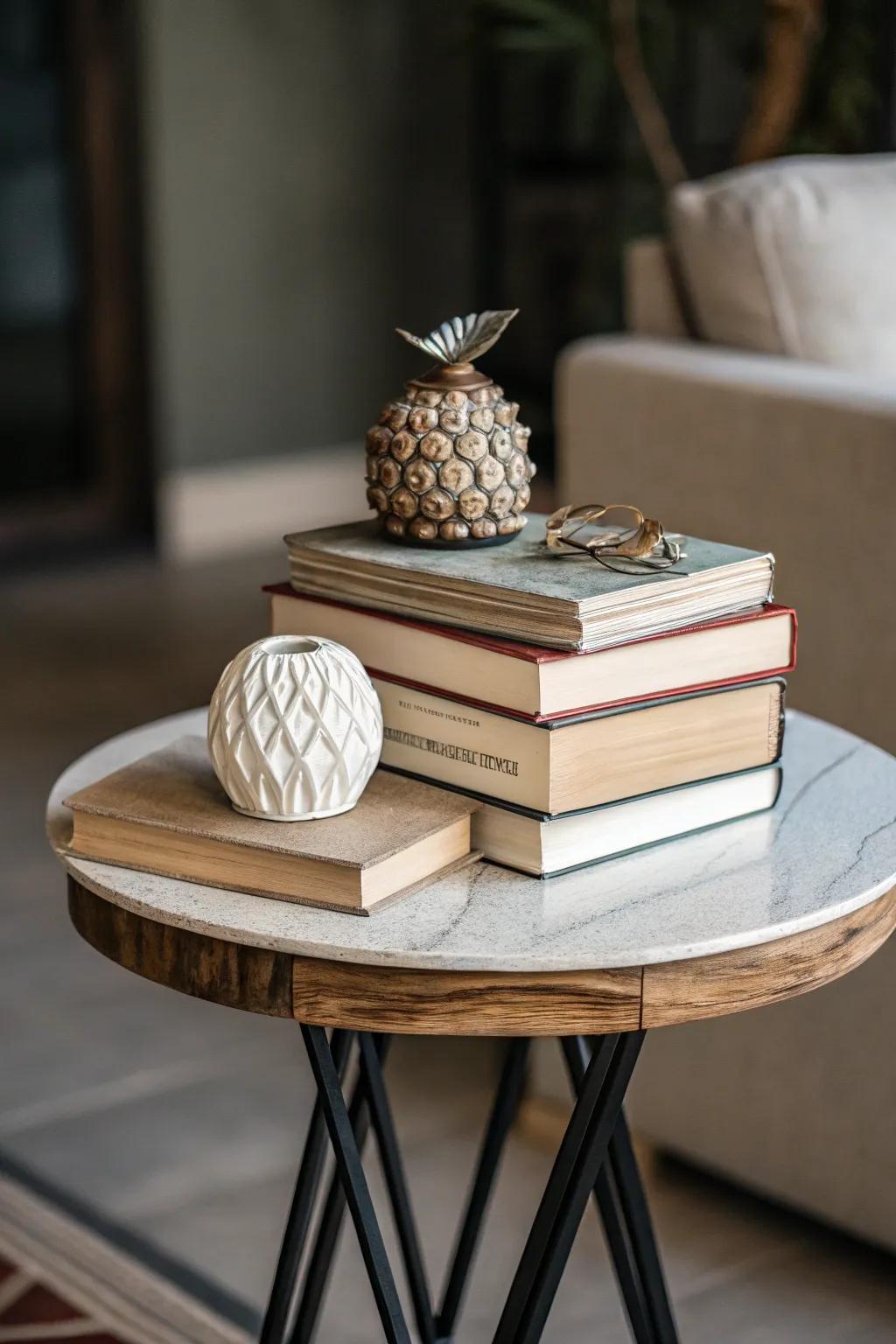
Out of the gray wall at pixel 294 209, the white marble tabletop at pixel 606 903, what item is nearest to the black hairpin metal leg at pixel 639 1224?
the white marble tabletop at pixel 606 903

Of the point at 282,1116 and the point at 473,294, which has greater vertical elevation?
the point at 473,294

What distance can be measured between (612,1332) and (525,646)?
863 millimetres

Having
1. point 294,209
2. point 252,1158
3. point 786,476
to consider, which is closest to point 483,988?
point 786,476

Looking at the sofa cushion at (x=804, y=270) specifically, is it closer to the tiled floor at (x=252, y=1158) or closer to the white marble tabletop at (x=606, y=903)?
the white marble tabletop at (x=606, y=903)

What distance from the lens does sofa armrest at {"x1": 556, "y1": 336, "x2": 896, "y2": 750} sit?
1505 mm

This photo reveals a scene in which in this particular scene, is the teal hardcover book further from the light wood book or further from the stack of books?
the light wood book

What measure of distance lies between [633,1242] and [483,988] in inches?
15.1

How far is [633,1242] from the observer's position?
3.79 feet

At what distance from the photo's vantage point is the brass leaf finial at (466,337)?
1.04 metres

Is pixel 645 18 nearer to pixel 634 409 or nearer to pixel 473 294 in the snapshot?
pixel 473 294

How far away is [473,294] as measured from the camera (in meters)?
5.23

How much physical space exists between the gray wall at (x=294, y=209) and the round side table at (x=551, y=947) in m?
3.88

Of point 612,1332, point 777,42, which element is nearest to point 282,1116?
point 612,1332

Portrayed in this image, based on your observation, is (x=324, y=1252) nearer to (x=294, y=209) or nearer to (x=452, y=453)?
(x=452, y=453)
